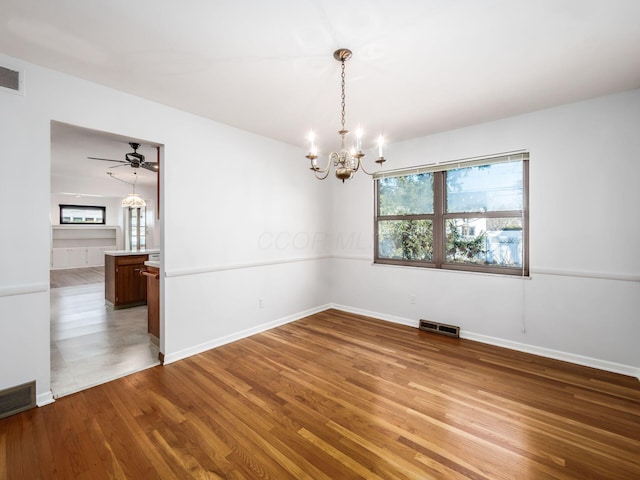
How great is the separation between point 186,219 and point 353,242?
2.61 meters

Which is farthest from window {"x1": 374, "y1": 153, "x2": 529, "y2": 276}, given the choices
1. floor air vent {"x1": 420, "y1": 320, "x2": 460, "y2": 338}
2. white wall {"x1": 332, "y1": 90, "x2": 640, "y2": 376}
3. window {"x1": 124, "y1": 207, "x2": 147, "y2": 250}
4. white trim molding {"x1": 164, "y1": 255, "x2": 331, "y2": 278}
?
window {"x1": 124, "y1": 207, "x2": 147, "y2": 250}

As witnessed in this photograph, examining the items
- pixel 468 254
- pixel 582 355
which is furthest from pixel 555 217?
pixel 582 355

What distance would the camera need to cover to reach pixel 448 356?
123 inches

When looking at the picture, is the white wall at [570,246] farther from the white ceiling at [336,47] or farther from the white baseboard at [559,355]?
the white ceiling at [336,47]

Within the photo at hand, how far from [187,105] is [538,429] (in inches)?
160

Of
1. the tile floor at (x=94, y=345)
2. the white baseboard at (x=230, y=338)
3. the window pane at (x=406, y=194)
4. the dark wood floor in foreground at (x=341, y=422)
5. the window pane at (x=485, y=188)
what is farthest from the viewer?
the window pane at (x=406, y=194)

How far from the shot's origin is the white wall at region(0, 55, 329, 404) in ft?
7.16

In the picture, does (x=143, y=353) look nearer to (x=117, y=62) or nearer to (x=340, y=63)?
(x=117, y=62)

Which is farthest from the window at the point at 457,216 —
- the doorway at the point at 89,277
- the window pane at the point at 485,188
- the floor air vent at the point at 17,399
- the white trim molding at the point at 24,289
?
the floor air vent at the point at 17,399

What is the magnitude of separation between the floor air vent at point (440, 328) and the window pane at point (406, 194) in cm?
154

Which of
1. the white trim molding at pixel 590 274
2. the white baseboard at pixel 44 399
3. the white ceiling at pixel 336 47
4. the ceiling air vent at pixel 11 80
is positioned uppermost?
the white ceiling at pixel 336 47

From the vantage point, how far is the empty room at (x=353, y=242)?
1.76m

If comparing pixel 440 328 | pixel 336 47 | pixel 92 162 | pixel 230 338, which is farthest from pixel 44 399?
pixel 92 162

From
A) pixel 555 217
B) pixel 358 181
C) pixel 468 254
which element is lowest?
pixel 468 254
